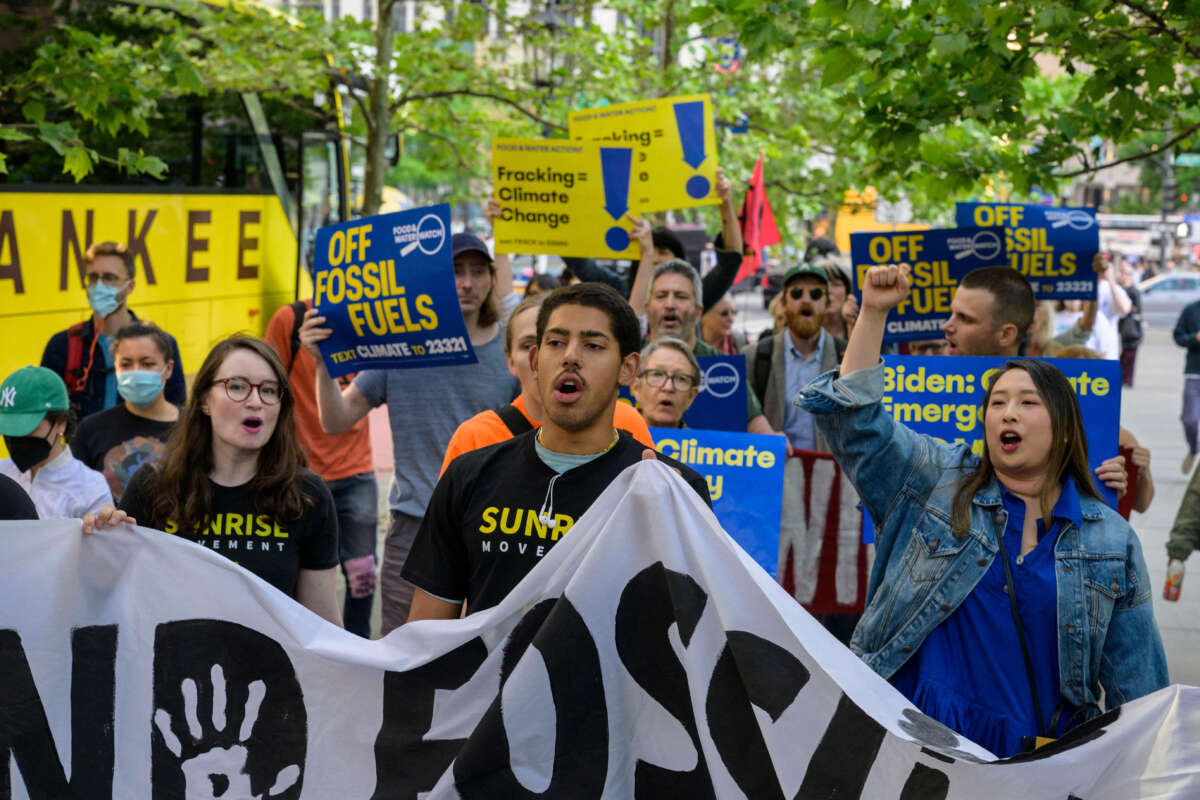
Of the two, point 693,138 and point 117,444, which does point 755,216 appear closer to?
point 693,138

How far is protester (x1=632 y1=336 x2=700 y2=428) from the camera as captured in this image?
548 centimetres

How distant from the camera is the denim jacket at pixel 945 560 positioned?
3357 mm

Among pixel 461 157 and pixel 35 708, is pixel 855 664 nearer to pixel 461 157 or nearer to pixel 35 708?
pixel 35 708

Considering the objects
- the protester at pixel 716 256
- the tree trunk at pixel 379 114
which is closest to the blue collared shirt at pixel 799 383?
the protester at pixel 716 256

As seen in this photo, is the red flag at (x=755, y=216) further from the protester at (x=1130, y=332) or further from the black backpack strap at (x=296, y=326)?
the protester at (x=1130, y=332)

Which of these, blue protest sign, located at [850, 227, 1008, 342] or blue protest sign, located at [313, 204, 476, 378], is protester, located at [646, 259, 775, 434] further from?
blue protest sign, located at [313, 204, 476, 378]

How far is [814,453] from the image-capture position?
6.39m

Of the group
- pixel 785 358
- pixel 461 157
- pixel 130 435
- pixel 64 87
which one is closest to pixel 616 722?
pixel 130 435

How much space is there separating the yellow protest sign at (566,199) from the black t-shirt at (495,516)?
3915mm

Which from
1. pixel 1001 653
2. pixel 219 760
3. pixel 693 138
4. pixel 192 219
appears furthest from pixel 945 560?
pixel 192 219

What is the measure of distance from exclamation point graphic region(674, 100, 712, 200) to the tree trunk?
140 inches

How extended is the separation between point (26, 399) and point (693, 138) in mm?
4327

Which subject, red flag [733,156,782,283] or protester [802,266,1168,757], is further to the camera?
red flag [733,156,782,283]

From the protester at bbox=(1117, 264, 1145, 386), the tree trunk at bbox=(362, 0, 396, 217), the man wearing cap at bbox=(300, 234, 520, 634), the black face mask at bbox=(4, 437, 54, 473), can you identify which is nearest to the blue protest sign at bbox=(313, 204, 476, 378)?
the man wearing cap at bbox=(300, 234, 520, 634)
